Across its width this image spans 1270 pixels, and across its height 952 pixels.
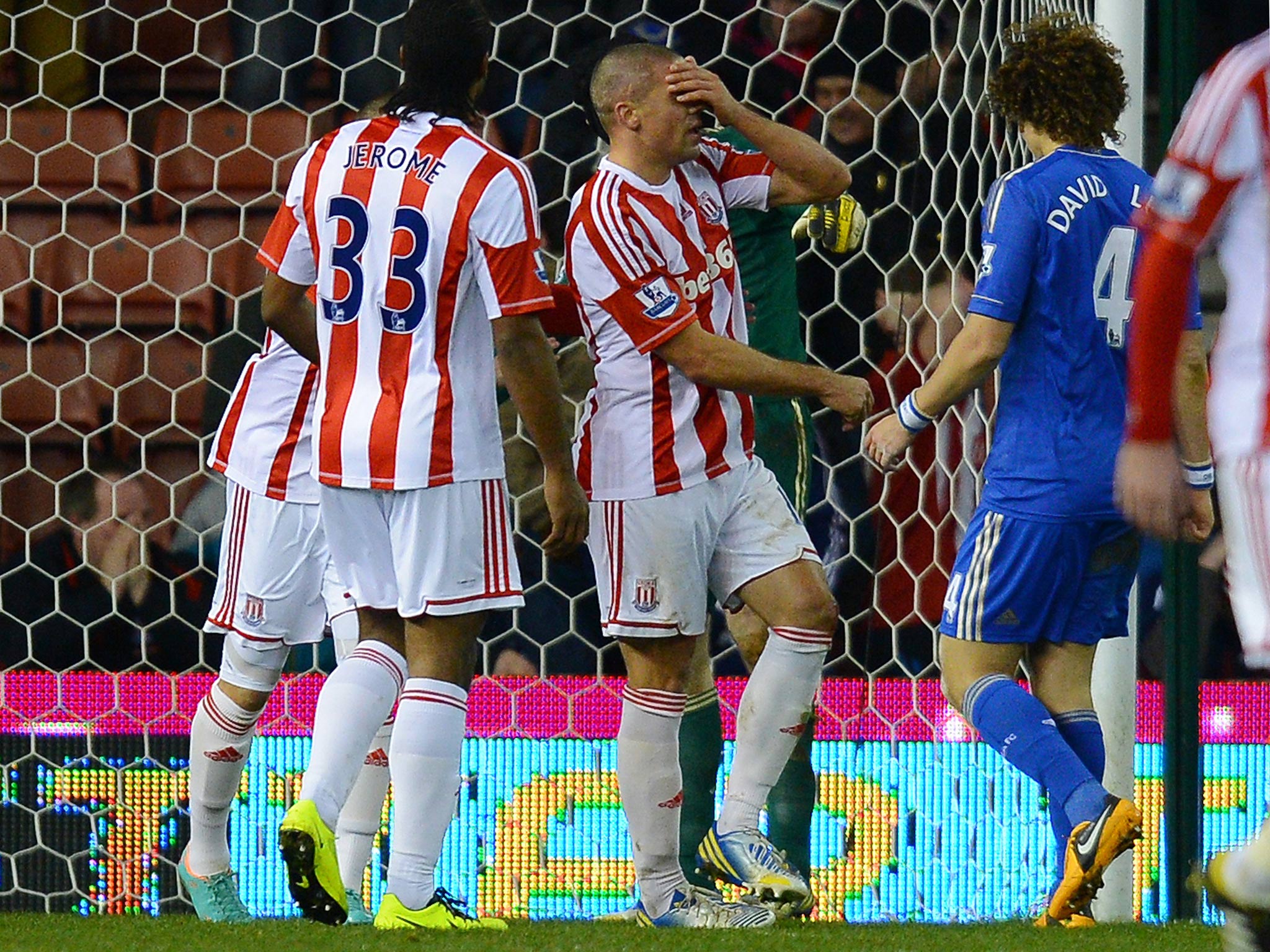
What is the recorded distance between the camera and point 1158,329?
187cm

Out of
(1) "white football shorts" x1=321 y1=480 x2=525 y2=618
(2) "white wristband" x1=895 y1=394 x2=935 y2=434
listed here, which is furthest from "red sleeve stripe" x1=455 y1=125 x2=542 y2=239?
(2) "white wristband" x1=895 y1=394 x2=935 y2=434

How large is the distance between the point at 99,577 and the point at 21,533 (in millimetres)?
213

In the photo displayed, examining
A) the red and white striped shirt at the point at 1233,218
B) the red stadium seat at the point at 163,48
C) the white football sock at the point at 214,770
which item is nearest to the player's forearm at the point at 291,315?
the white football sock at the point at 214,770

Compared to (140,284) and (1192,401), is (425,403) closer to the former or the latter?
(1192,401)

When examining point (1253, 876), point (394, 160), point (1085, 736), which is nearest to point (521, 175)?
point (394, 160)

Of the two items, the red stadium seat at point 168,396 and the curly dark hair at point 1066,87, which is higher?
the curly dark hair at point 1066,87

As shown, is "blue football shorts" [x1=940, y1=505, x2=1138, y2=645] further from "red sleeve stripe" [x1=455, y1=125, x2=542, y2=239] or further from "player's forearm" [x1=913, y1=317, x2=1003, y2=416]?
"red sleeve stripe" [x1=455, y1=125, x2=542, y2=239]

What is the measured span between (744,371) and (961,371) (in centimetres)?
37

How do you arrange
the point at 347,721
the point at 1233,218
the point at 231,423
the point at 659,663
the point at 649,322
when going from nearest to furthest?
the point at 1233,218 < the point at 347,721 < the point at 649,322 < the point at 659,663 < the point at 231,423

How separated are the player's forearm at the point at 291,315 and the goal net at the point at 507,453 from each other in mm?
1140

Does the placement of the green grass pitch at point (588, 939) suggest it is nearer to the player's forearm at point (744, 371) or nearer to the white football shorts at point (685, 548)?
the white football shorts at point (685, 548)

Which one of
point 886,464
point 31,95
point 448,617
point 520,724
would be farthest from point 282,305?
point 31,95

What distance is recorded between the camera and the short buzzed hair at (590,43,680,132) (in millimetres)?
3080

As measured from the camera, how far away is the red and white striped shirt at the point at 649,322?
3.00 m
